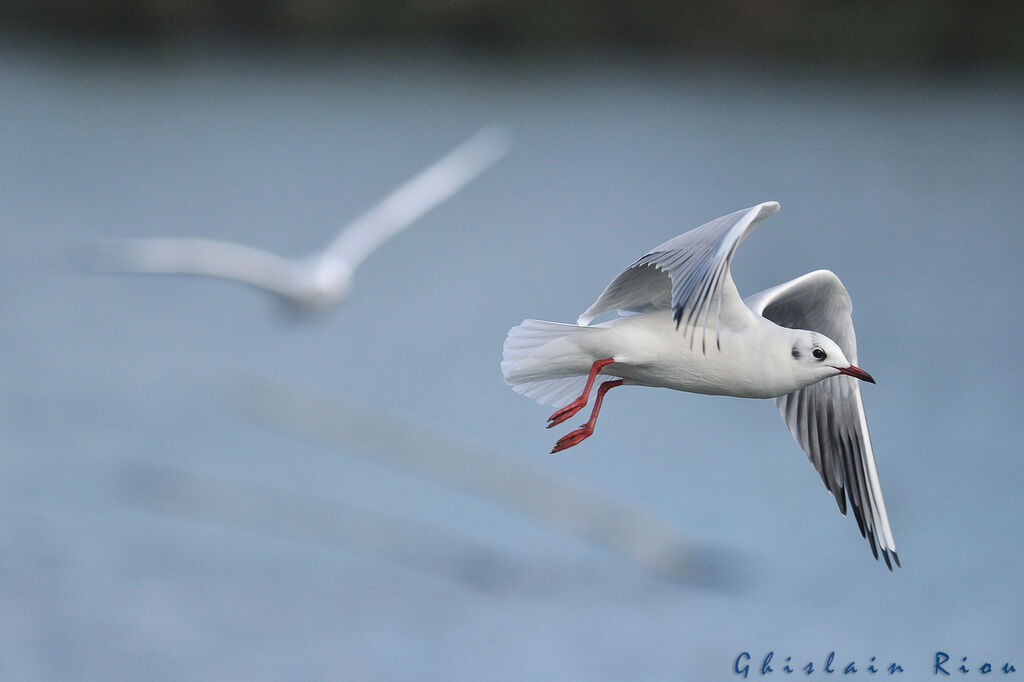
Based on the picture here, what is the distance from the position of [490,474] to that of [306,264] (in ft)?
7.42

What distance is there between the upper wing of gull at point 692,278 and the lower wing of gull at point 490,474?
587cm

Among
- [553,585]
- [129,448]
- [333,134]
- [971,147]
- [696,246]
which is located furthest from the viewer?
[333,134]

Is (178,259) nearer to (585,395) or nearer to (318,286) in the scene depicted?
(318,286)

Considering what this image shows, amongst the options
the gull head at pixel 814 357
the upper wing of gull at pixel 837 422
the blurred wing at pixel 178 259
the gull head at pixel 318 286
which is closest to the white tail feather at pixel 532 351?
the gull head at pixel 814 357

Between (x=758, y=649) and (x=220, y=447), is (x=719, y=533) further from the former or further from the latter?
(x=220, y=447)

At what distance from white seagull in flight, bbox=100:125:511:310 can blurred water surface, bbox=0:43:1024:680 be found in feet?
1.13

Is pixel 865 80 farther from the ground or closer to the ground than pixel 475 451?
farther from the ground

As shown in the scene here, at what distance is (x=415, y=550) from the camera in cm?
791

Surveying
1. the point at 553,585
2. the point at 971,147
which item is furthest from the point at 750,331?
the point at 971,147

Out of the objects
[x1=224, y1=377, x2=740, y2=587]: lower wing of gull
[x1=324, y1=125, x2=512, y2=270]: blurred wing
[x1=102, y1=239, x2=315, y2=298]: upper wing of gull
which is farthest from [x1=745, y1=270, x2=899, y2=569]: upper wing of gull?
[x1=224, y1=377, x2=740, y2=587]: lower wing of gull

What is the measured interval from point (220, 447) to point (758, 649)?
331 centimetres

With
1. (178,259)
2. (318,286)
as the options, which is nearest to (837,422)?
(178,259)

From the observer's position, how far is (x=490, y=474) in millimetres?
8219

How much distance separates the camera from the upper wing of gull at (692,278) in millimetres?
1692
